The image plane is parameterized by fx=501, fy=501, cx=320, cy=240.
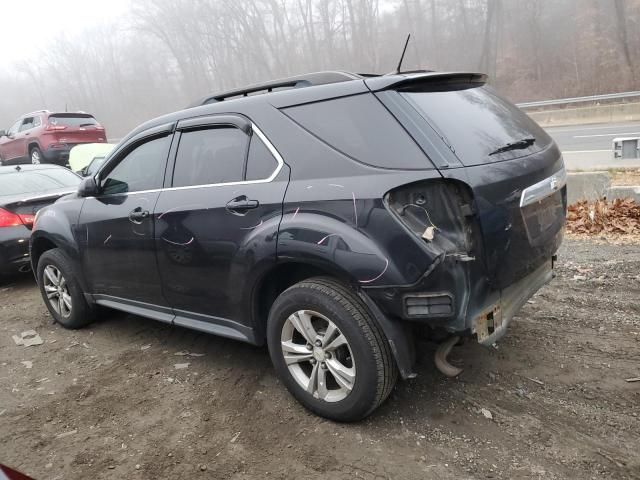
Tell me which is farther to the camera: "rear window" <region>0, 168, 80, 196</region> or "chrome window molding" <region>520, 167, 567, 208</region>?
"rear window" <region>0, 168, 80, 196</region>

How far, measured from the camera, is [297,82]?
3.11 metres

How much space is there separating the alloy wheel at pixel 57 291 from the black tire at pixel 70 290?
0.02m

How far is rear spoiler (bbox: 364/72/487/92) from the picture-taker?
2.62 meters

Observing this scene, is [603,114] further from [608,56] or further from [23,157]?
[23,157]

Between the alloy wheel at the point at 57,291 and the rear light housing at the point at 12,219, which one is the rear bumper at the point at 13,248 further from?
the alloy wheel at the point at 57,291

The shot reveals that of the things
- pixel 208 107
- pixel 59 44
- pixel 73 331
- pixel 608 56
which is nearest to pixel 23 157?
pixel 73 331

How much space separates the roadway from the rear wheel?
14152 millimetres

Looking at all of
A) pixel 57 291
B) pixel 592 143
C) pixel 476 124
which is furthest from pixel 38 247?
pixel 592 143

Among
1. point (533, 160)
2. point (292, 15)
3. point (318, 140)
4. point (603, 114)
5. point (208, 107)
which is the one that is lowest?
point (603, 114)

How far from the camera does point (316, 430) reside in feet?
9.04

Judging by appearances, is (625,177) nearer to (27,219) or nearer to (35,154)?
(27,219)

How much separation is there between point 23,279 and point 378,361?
232 inches

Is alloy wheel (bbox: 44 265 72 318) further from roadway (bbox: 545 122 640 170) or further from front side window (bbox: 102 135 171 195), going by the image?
roadway (bbox: 545 122 640 170)

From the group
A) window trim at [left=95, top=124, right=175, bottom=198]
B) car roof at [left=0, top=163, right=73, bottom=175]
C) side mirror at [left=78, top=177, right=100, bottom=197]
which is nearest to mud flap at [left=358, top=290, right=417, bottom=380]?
window trim at [left=95, top=124, right=175, bottom=198]
